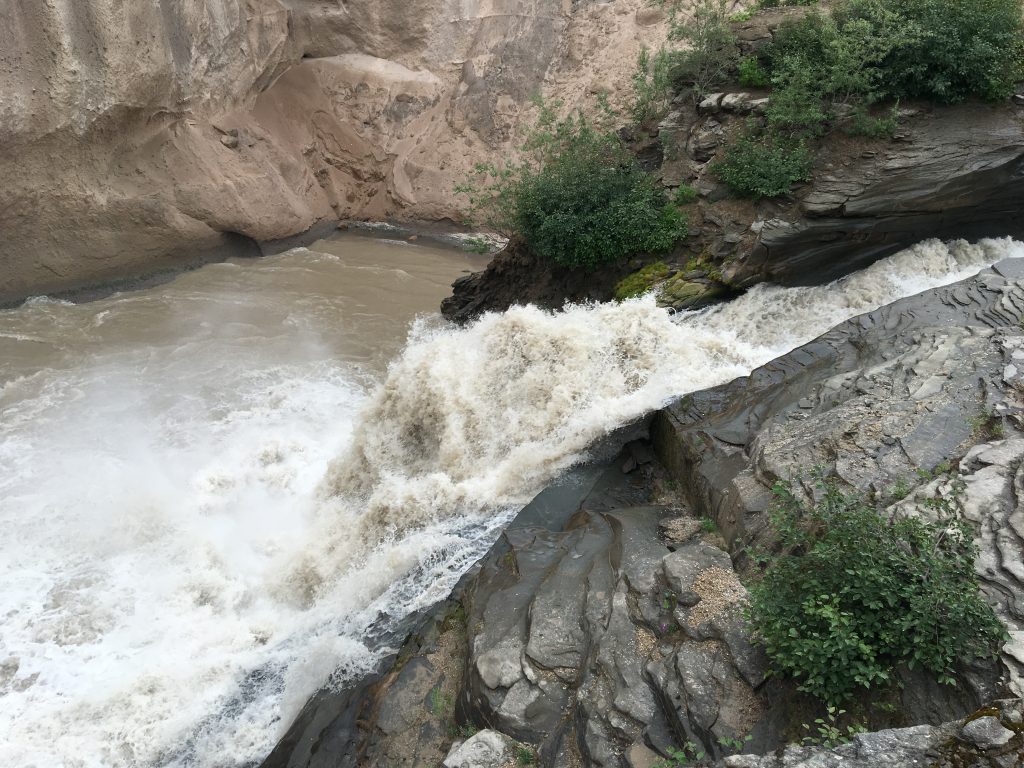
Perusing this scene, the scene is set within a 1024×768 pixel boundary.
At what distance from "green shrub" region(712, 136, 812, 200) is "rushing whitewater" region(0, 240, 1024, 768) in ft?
4.76

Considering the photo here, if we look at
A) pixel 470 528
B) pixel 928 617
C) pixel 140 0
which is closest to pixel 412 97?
pixel 140 0

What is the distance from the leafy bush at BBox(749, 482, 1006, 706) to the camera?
11.4ft

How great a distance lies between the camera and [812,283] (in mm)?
8836

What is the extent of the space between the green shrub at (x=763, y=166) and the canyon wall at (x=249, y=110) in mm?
8539

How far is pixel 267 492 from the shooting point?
8492mm

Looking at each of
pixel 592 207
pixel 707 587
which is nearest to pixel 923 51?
pixel 592 207

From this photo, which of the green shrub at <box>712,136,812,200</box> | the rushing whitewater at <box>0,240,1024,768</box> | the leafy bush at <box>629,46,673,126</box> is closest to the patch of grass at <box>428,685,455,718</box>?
the rushing whitewater at <box>0,240,1024,768</box>

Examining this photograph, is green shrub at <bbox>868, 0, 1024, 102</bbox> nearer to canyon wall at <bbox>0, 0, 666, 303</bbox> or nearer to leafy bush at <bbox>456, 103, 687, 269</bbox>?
leafy bush at <bbox>456, 103, 687, 269</bbox>

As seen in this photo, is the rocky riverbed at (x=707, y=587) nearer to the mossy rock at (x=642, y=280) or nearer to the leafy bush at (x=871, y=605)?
the leafy bush at (x=871, y=605)

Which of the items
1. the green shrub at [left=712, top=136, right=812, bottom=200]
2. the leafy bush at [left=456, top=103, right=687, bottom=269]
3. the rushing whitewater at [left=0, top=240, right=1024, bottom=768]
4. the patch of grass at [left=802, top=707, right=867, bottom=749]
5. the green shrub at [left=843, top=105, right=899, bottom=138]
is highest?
the green shrub at [left=843, top=105, right=899, bottom=138]

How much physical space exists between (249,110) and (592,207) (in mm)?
9624

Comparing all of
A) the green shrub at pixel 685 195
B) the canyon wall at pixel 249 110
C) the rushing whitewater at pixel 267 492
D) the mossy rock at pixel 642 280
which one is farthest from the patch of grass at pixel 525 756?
the canyon wall at pixel 249 110

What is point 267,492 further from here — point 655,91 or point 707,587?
point 655,91

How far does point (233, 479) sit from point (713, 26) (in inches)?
363
